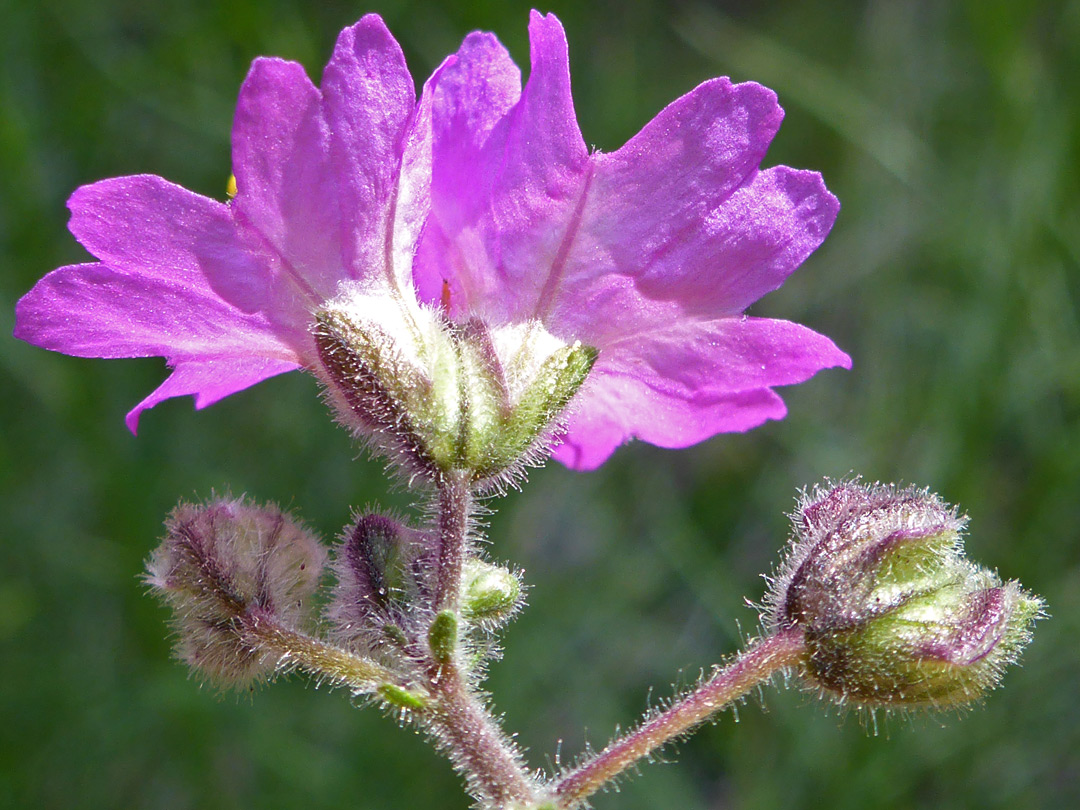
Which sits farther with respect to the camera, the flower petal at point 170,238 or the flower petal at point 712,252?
the flower petal at point 712,252

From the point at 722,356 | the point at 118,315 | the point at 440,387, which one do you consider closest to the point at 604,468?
the point at 722,356

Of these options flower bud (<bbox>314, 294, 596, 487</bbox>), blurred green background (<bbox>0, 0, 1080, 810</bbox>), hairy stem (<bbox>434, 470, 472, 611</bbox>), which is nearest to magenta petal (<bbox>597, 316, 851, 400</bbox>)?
flower bud (<bbox>314, 294, 596, 487</bbox>)

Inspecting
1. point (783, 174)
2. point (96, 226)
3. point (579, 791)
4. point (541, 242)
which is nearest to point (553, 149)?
point (541, 242)

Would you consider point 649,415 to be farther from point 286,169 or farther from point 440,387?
point 286,169

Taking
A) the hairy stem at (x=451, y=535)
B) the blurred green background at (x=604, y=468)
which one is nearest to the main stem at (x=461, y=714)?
the hairy stem at (x=451, y=535)

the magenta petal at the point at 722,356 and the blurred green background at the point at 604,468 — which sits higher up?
the magenta petal at the point at 722,356

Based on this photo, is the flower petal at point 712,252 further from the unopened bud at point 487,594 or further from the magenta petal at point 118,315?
the magenta petal at point 118,315
